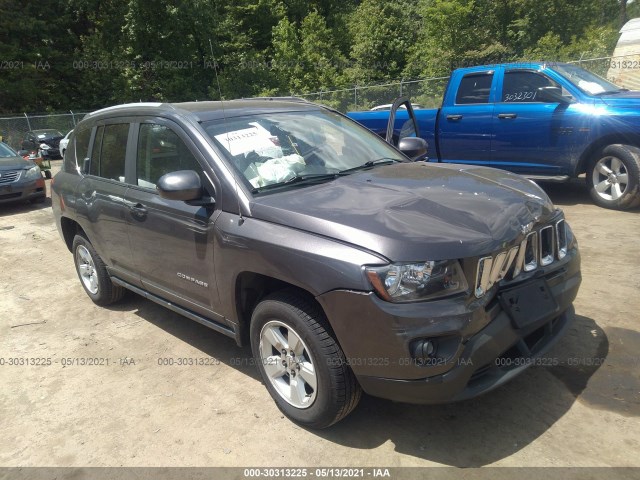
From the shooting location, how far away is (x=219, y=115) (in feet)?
11.9

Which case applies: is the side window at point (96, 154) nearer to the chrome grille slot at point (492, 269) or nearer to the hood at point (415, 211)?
the hood at point (415, 211)

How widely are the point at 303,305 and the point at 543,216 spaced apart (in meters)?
1.52

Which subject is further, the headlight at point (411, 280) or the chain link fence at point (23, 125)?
the chain link fence at point (23, 125)

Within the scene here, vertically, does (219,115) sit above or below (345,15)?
below

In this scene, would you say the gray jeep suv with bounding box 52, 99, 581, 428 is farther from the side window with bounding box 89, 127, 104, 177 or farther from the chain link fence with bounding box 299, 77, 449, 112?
the chain link fence with bounding box 299, 77, 449, 112

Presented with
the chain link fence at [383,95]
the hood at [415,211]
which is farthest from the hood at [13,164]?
the chain link fence at [383,95]

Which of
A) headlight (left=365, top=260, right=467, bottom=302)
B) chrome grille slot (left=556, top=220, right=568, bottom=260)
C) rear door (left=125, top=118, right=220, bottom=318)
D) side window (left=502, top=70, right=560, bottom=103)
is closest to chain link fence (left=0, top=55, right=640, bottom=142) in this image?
side window (left=502, top=70, right=560, bottom=103)

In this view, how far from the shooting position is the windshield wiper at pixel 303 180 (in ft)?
10.6

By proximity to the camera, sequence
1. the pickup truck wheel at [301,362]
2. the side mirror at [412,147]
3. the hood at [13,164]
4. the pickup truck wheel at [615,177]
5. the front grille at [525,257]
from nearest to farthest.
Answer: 1. the front grille at [525,257]
2. the pickup truck wheel at [301,362]
3. the side mirror at [412,147]
4. the pickup truck wheel at [615,177]
5. the hood at [13,164]

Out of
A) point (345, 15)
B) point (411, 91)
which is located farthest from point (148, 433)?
point (345, 15)

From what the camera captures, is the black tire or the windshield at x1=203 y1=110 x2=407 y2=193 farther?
the black tire

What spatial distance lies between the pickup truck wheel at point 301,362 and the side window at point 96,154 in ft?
8.23

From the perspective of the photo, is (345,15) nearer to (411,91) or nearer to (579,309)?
(411,91)

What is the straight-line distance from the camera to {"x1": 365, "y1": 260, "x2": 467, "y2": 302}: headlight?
8.00 feet
